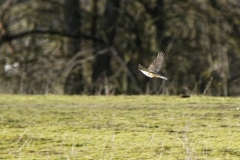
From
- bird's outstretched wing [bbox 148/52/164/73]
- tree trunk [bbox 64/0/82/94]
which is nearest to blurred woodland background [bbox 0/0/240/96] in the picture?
tree trunk [bbox 64/0/82/94]

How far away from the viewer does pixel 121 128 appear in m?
4.25

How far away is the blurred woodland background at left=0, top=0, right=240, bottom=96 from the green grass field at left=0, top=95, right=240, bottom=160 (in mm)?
4340

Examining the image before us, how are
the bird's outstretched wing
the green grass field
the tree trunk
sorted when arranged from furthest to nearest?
the tree trunk
the bird's outstretched wing
the green grass field

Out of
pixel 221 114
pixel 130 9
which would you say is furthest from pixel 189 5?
pixel 221 114

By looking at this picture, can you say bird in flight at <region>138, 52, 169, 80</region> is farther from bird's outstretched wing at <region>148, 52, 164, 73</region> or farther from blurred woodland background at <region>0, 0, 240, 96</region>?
blurred woodland background at <region>0, 0, 240, 96</region>

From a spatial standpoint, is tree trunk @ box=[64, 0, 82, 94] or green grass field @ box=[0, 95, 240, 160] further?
tree trunk @ box=[64, 0, 82, 94]

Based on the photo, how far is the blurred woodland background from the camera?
1064 cm

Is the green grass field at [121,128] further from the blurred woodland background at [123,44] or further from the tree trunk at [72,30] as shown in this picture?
the tree trunk at [72,30]

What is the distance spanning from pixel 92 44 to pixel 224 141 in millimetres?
7822

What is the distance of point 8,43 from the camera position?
11156mm

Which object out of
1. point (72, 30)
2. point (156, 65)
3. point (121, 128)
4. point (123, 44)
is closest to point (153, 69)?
point (156, 65)

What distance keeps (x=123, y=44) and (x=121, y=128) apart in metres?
7.17

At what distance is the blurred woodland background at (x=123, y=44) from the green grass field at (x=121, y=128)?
434 cm

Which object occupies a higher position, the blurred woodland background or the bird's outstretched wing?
the blurred woodland background
